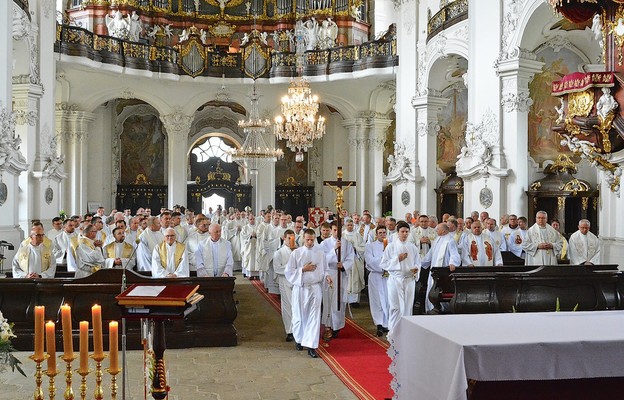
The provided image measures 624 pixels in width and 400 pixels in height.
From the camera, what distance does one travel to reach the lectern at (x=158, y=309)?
165 inches

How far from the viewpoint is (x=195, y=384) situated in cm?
760

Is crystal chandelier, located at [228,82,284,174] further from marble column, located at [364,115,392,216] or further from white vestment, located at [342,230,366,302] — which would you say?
white vestment, located at [342,230,366,302]

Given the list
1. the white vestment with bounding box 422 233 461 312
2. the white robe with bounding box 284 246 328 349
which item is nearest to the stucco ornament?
the white vestment with bounding box 422 233 461 312

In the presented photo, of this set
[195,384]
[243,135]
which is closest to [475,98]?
[195,384]

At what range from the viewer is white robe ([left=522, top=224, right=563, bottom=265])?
13078mm

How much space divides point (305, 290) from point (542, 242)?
549cm

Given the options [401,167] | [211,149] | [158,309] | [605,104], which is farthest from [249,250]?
[158,309]

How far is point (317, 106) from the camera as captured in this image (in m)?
20.8

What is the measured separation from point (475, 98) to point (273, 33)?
46.8 ft

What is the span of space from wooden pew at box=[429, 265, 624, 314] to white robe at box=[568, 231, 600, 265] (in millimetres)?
2126

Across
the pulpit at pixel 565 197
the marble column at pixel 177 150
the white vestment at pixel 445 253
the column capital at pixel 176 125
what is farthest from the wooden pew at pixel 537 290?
the column capital at pixel 176 125

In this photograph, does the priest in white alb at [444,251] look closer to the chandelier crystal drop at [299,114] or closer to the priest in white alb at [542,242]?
A: the priest in white alb at [542,242]

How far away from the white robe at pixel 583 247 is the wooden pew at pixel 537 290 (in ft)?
6.97

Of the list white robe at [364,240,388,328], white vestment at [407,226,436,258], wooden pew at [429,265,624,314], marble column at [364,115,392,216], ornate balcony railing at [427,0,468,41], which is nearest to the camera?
wooden pew at [429,265,624,314]
